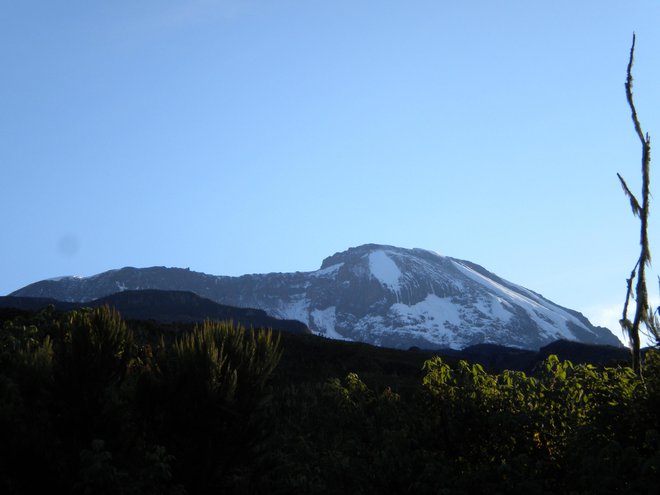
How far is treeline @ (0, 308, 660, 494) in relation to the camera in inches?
389

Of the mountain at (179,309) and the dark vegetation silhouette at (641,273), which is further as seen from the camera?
the mountain at (179,309)

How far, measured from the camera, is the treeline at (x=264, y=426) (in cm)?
988

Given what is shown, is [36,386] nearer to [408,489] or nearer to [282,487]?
[282,487]

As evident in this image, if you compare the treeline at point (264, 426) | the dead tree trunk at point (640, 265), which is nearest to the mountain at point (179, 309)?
the treeline at point (264, 426)

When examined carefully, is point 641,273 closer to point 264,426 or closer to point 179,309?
point 264,426

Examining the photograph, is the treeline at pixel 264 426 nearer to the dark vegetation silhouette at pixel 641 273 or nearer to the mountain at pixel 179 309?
the dark vegetation silhouette at pixel 641 273

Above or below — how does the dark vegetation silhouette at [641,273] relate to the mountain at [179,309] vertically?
below

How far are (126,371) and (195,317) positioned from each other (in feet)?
478

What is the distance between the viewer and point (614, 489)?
8.64m

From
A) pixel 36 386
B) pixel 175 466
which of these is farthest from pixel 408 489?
pixel 36 386

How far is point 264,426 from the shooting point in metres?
15.0

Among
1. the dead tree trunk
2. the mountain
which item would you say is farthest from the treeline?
the mountain

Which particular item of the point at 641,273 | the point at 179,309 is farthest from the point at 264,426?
the point at 179,309

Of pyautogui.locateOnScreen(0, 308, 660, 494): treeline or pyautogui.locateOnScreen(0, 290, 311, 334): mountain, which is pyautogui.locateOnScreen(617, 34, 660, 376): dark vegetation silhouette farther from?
pyautogui.locateOnScreen(0, 290, 311, 334): mountain
